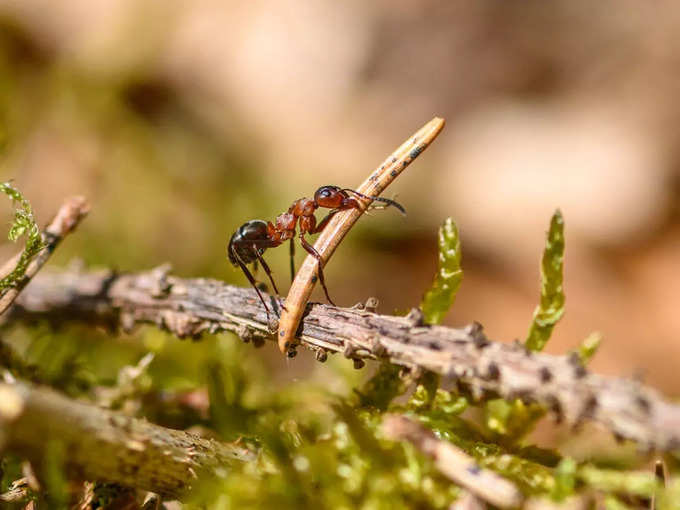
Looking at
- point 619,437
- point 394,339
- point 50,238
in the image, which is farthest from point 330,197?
point 619,437

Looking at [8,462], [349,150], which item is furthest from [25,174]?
[8,462]

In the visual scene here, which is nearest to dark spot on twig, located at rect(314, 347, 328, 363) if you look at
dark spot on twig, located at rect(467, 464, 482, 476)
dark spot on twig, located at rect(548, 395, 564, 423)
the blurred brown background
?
dark spot on twig, located at rect(467, 464, 482, 476)

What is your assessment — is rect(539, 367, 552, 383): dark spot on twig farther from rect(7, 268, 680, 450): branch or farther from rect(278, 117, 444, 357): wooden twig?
rect(278, 117, 444, 357): wooden twig

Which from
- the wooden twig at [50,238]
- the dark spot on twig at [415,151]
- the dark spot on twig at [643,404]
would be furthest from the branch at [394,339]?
the dark spot on twig at [415,151]

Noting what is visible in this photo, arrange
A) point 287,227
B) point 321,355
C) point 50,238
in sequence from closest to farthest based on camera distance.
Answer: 1. point 321,355
2. point 50,238
3. point 287,227

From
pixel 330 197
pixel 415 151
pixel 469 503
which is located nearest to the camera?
pixel 469 503

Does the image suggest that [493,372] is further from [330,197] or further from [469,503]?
[330,197]
